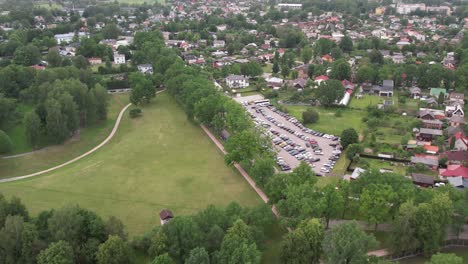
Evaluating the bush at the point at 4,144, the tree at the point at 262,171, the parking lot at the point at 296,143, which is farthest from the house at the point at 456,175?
the bush at the point at 4,144

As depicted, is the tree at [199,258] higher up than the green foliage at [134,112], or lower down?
higher up

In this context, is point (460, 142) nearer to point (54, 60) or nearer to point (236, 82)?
point (236, 82)

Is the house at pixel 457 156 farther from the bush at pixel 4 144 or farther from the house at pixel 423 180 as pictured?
the bush at pixel 4 144

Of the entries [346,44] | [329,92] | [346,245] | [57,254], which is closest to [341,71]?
[329,92]

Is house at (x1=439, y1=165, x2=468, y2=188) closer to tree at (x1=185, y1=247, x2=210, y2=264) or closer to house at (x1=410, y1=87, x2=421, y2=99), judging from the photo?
tree at (x1=185, y1=247, x2=210, y2=264)

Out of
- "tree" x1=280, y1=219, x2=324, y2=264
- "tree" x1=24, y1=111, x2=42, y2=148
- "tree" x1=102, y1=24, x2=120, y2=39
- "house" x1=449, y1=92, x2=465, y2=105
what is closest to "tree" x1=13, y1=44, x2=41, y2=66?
"tree" x1=102, y1=24, x2=120, y2=39

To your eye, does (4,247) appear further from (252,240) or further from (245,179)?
(245,179)
